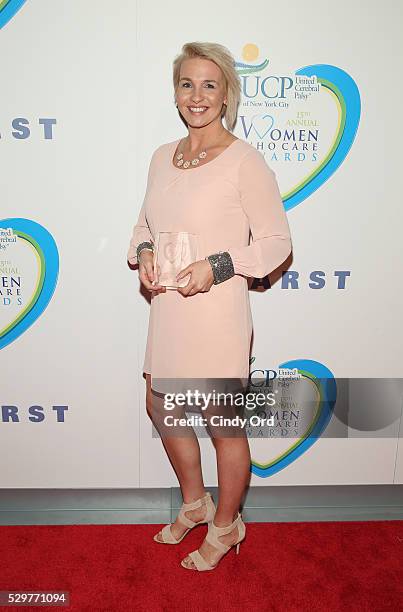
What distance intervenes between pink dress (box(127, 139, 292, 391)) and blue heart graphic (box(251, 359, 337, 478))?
55 cm

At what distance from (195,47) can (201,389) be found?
1.12m

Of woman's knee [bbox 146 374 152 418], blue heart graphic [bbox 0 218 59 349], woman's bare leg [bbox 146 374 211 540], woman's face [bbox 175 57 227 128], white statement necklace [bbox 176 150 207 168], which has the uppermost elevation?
woman's face [bbox 175 57 227 128]

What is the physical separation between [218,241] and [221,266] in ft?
0.32

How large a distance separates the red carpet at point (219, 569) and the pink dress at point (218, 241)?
2.39ft

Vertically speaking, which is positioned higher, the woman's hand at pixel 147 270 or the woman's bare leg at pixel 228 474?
the woman's hand at pixel 147 270

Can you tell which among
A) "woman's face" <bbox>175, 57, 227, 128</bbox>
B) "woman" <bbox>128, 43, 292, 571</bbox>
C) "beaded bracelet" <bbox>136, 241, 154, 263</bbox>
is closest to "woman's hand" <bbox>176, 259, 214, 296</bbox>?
"woman" <bbox>128, 43, 292, 571</bbox>

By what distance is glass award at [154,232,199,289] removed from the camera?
1.59m

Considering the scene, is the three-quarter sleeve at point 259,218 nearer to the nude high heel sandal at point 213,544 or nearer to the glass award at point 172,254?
the glass award at point 172,254

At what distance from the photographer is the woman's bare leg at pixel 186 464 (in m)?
2.07

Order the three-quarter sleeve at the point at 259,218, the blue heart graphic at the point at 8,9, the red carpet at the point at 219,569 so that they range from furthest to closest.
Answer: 1. the blue heart graphic at the point at 8,9
2. the red carpet at the point at 219,569
3. the three-quarter sleeve at the point at 259,218

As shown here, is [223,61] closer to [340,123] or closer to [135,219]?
[340,123]

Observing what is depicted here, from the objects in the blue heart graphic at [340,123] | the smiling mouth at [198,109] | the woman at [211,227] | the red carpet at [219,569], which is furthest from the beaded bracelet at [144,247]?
the red carpet at [219,569]

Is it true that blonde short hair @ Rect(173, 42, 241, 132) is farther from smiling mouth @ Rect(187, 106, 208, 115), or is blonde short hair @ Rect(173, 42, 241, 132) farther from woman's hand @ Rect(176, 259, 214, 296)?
woman's hand @ Rect(176, 259, 214, 296)

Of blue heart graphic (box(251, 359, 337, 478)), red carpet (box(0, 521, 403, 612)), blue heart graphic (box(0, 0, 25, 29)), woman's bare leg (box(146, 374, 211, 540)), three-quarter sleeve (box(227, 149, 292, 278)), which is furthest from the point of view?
blue heart graphic (box(251, 359, 337, 478))
